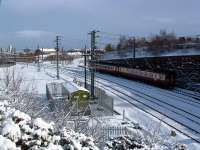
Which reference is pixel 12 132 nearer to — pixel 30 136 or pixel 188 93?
pixel 30 136

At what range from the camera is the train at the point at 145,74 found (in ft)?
173

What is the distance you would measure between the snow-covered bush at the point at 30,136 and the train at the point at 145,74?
35731 millimetres

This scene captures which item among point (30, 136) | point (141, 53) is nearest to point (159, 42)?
point (141, 53)

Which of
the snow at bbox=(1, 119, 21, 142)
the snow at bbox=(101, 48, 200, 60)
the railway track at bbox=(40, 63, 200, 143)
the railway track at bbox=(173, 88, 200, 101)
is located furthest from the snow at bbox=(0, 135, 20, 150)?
the snow at bbox=(101, 48, 200, 60)

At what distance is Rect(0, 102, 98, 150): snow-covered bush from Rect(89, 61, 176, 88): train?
35.7 metres

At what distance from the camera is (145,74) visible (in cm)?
6031

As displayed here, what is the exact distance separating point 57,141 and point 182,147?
47.4 feet

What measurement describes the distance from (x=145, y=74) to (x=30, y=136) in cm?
5480

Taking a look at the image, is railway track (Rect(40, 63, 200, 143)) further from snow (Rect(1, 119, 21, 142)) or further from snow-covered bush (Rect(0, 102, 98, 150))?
snow (Rect(1, 119, 21, 142))

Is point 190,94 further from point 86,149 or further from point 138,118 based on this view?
point 86,149

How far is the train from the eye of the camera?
173 ft

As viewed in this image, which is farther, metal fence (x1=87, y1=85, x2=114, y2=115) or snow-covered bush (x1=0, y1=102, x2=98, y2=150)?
metal fence (x1=87, y1=85, x2=114, y2=115)

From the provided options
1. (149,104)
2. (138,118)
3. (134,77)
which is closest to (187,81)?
(134,77)

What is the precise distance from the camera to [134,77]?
6575 centimetres
